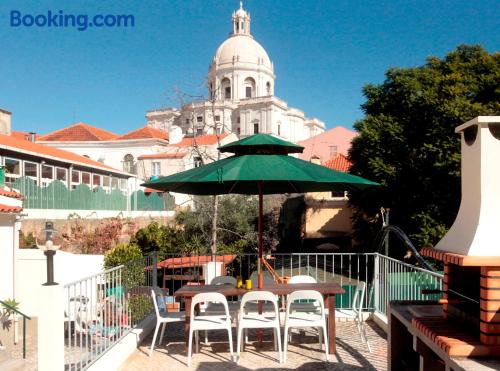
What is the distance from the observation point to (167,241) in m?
17.2

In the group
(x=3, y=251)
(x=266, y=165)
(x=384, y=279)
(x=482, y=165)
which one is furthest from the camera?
(x=3, y=251)

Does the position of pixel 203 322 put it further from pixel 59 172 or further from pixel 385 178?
pixel 59 172

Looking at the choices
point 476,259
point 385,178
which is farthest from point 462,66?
point 476,259

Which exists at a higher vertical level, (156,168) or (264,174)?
(156,168)

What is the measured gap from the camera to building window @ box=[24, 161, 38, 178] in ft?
67.8

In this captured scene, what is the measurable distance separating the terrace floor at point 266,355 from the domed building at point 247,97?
169 ft

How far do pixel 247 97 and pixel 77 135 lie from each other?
26.0 m

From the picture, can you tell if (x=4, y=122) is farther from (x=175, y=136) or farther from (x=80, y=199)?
(x=175, y=136)

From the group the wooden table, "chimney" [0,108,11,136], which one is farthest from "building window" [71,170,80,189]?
the wooden table

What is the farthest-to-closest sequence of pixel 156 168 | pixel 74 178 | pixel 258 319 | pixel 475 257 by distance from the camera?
pixel 156 168
pixel 74 178
pixel 258 319
pixel 475 257

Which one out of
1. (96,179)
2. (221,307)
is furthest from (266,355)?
(96,179)

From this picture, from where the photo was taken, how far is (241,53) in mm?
66250

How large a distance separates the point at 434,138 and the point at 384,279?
12659 millimetres

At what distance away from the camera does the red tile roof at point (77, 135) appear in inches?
1903
